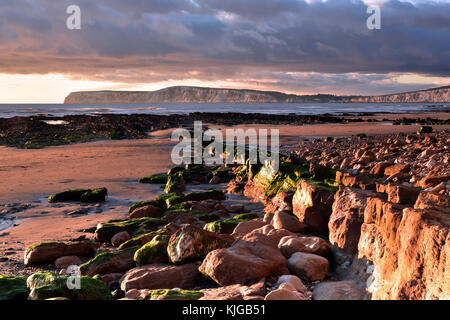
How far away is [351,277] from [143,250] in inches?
102

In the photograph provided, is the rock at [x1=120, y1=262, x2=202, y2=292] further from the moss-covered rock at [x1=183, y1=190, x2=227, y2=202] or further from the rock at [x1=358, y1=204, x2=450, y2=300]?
the moss-covered rock at [x1=183, y1=190, x2=227, y2=202]

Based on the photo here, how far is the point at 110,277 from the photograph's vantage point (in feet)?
15.2

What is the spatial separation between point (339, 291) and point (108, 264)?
2.97 meters

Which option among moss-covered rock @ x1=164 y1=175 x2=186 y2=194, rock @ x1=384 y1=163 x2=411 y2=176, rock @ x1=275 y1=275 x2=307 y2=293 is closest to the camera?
rock @ x1=275 y1=275 x2=307 y2=293

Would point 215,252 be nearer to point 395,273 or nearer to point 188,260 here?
point 188,260

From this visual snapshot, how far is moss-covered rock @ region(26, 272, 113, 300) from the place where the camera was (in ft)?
12.2

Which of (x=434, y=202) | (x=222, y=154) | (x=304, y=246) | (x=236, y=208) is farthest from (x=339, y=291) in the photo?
(x=222, y=154)

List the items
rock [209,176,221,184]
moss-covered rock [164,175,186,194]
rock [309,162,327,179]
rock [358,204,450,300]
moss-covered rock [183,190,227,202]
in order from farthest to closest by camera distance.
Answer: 1. rock [209,176,221,184]
2. moss-covered rock [164,175,186,194]
3. moss-covered rock [183,190,227,202]
4. rock [309,162,327,179]
5. rock [358,204,450,300]

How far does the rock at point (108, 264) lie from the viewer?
4.89m

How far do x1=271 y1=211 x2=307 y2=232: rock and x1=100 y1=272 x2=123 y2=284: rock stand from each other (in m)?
2.18

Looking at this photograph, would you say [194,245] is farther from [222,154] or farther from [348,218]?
[222,154]

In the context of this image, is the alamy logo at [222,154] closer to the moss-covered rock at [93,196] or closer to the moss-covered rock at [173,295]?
the moss-covered rock at [93,196]

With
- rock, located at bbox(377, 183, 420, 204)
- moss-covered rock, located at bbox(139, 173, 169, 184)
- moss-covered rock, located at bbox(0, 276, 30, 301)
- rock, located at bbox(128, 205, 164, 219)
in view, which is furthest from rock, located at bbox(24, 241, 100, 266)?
moss-covered rock, located at bbox(139, 173, 169, 184)

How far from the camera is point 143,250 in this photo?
4969 millimetres
